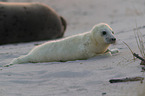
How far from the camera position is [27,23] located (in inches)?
301

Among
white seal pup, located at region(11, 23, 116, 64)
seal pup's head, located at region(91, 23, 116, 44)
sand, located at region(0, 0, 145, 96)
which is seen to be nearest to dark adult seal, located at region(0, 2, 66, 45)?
sand, located at region(0, 0, 145, 96)

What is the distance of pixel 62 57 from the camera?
14.0 feet

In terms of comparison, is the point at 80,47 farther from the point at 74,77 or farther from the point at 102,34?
the point at 74,77

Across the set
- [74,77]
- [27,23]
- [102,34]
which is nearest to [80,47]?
[102,34]

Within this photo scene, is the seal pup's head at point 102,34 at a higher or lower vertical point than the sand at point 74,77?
higher

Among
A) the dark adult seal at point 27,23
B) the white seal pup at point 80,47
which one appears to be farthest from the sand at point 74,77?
the dark adult seal at point 27,23

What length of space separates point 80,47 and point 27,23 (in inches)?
147

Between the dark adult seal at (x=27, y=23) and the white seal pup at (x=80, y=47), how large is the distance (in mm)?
3191

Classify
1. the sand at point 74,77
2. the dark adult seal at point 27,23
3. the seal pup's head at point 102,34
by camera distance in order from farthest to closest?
the dark adult seal at point 27,23 < the seal pup's head at point 102,34 < the sand at point 74,77

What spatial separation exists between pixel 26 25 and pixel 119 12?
5.27 metres

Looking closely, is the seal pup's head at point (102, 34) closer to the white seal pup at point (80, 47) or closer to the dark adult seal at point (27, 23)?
the white seal pup at point (80, 47)

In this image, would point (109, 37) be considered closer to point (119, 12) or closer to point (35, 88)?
point (35, 88)

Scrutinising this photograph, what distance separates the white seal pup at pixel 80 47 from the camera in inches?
164

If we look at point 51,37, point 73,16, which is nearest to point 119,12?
point 73,16
